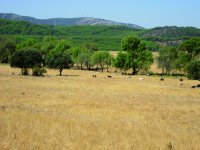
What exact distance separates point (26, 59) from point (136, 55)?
4172 cm

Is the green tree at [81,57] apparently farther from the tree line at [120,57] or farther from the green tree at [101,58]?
the green tree at [101,58]

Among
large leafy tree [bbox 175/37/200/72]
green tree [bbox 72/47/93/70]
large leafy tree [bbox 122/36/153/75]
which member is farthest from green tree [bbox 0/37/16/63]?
large leafy tree [bbox 175/37/200/72]

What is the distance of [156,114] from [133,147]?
1734 cm

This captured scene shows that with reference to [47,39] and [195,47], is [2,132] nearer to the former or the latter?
[195,47]

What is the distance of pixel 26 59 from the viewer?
79625 mm

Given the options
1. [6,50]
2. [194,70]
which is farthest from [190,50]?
[6,50]

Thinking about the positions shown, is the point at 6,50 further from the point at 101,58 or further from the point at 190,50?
the point at 190,50

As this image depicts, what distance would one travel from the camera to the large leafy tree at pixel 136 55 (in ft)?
351

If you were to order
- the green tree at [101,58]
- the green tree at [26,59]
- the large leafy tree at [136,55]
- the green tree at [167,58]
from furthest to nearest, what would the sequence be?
1. the green tree at [101,58]
2. the green tree at [167,58]
3. the large leafy tree at [136,55]
4. the green tree at [26,59]

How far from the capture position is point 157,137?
1742cm

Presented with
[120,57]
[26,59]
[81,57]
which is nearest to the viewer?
[26,59]

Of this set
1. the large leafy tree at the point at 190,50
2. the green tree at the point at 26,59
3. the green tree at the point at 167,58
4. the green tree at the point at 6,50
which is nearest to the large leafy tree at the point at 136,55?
the large leafy tree at the point at 190,50

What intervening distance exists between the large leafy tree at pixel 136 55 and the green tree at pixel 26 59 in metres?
34.2

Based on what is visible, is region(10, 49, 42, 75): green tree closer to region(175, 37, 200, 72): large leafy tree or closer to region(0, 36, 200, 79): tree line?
region(0, 36, 200, 79): tree line
